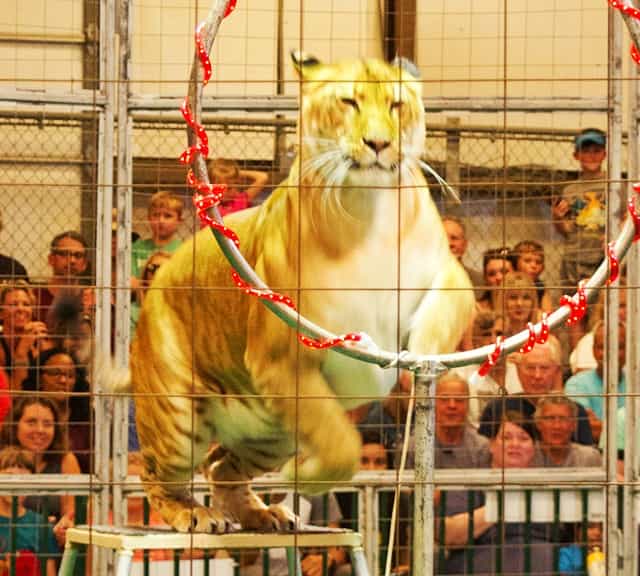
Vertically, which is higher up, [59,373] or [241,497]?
[59,373]

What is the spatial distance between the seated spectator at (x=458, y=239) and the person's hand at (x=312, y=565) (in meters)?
0.80

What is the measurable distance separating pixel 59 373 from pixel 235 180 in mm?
654

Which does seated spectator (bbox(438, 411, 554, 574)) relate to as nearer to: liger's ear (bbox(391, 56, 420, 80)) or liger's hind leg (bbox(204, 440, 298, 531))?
liger's hind leg (bbox(204, 440, 298, 531))

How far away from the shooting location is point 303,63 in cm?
386

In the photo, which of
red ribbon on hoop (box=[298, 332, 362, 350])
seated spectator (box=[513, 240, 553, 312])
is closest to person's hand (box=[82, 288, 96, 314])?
red ribbon on hoop (box=[298, 332, 362, 350])

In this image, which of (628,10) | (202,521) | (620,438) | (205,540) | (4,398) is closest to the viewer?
(628,10)

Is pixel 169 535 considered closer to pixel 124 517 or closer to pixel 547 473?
pixel 124 517

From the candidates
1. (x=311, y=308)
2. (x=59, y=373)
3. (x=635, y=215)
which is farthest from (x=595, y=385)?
(x=59, y=373)

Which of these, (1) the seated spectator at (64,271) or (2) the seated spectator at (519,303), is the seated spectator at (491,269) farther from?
(1) the seated spectator at (64,271)

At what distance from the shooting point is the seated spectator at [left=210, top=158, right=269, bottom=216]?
4008mm

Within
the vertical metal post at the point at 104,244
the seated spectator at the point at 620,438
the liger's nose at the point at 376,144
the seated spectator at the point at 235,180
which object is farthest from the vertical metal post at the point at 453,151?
the vertical metal post at the point at 104,244

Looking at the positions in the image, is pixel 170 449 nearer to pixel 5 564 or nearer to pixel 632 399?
pixel 5 564

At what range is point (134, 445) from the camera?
13.3 ft

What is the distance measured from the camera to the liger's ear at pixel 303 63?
3850mm
